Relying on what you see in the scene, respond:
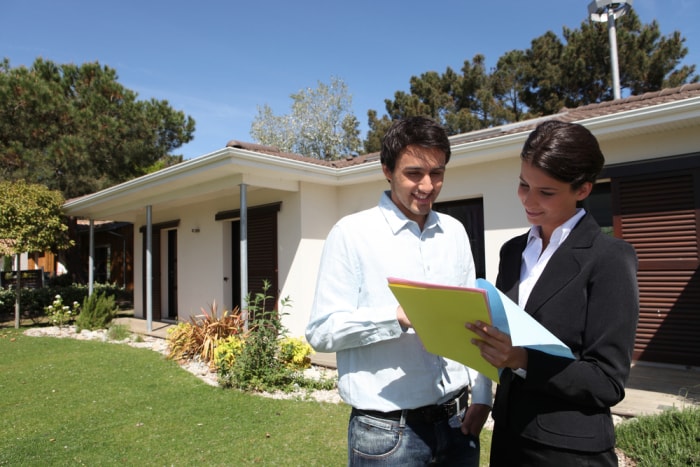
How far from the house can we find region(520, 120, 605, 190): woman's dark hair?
4.16 meters

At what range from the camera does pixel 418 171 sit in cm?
143

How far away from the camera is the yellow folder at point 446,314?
0.99 m

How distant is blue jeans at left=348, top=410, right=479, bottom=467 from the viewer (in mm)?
1303

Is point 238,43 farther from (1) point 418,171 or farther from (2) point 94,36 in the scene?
(1) point 418,171

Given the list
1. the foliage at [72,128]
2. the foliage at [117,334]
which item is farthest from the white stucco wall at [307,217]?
the foliage at [72,128]

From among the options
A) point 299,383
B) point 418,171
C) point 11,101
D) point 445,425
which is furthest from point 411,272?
point 11,101

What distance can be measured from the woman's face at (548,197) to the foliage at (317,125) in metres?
27.7

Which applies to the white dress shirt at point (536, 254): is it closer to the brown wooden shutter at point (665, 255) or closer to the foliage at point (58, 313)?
the brown wooden shutter at point (665, 255)

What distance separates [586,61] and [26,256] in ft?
89.8

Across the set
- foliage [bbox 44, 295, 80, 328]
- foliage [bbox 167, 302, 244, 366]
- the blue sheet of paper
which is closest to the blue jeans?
the blue sheet of paper

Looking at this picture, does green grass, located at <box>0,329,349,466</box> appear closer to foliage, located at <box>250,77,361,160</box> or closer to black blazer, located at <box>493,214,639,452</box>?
black blazer, located at <box>493,214,639,452</box>

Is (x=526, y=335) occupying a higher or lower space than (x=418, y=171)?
lower

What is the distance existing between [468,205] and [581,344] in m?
5.80

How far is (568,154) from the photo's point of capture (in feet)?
3.84
